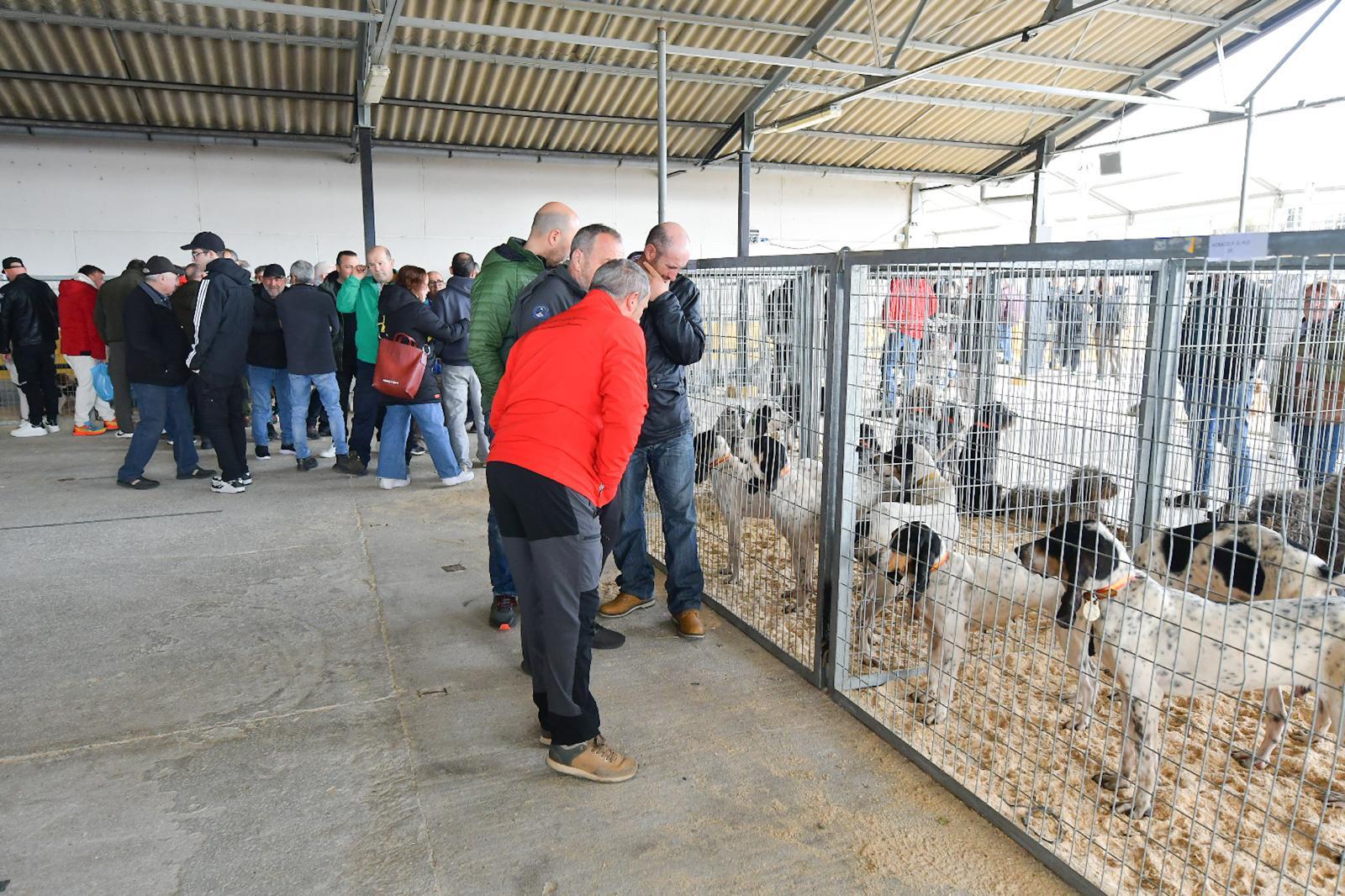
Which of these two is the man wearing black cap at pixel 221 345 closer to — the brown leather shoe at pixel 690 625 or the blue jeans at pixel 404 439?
the blue jeans at pixel 404 439

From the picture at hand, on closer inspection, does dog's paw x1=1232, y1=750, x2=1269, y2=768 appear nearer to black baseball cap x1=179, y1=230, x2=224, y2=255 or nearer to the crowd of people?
the crowd of people

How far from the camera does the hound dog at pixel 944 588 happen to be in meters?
2.89

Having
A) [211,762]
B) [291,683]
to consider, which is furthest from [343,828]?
[291,683]

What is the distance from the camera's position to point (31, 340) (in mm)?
8508

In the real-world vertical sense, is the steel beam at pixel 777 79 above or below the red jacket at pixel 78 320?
above

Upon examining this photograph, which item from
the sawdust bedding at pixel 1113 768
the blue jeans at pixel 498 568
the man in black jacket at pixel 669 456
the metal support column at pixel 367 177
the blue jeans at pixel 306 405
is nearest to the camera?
the sawdust bedding at pixel 1113 768

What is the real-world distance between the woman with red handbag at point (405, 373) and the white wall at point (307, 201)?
7.06m

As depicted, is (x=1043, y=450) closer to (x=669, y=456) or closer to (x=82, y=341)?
(x=669, y=456)

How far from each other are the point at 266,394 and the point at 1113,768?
7.02 m

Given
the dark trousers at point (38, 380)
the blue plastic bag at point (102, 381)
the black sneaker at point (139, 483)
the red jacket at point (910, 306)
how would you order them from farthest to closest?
the blue plastic bag at point (102, 381) < the dark trousers at point (38, 380) < the black sneaker at point (139, 483) < the red jacket at point (910, 306)

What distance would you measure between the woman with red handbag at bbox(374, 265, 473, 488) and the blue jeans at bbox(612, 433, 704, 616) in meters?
2.70

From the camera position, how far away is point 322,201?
40.9 ft

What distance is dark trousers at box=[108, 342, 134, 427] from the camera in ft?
26.5

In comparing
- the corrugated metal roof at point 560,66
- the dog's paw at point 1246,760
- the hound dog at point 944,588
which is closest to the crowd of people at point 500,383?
the hound dog at point 944,588
